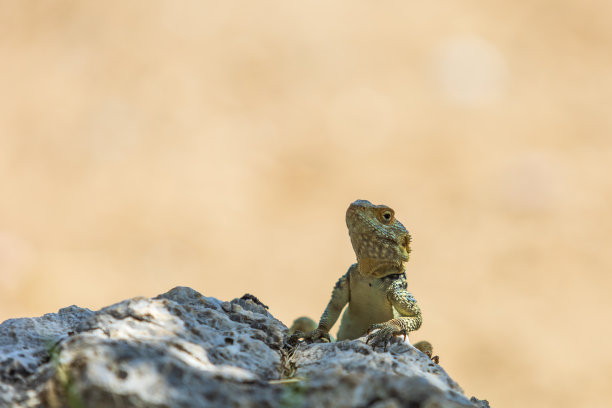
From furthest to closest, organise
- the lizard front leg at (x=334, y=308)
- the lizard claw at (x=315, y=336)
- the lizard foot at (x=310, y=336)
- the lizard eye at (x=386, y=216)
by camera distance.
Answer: the lizard eye at (x=386, y=216) → the lizard front leg at (x=334, y=308) → the lizard claw at (x=315, y=336) → the lizard foot at (x=310, y=336)

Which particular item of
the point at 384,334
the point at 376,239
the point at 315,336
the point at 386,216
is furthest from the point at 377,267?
the point at 384,334

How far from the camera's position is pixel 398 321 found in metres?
4.72

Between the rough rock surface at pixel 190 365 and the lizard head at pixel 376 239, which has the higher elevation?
the lizard head at pixel 376 239

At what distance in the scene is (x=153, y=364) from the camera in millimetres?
2908

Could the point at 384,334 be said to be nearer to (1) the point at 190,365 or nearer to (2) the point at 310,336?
(2) the point at 310,336

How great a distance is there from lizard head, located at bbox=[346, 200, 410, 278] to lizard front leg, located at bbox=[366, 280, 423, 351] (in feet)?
0.58

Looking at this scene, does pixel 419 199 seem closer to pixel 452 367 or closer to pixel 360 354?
pixel 452 367

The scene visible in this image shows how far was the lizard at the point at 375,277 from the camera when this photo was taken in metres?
5.27

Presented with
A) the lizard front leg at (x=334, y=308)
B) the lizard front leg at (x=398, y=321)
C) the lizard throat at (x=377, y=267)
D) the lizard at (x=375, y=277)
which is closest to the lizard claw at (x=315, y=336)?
the lizard front leg at (x=334, y=308)

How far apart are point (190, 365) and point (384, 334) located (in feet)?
5.25

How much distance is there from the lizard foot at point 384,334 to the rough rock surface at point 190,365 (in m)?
0.13

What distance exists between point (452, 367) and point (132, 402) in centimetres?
1367

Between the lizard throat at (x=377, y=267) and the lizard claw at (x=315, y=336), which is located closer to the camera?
the lizard claw at (x=315, y=336)

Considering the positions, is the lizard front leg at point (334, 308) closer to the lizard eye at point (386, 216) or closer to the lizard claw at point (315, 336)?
the lizard claw at point (315, 336)
